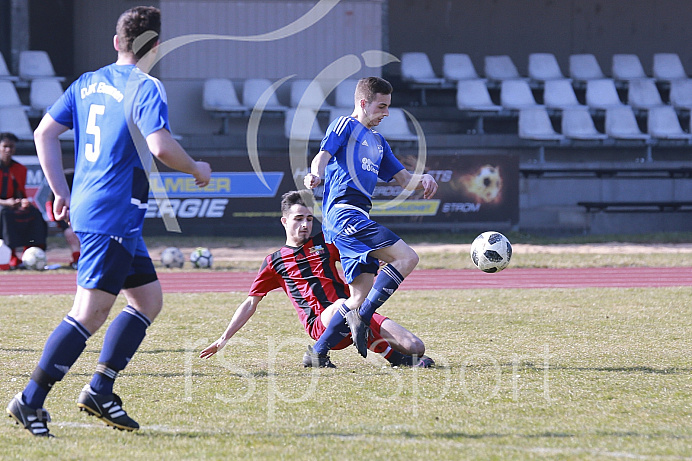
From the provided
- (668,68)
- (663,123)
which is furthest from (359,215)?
(668,68)

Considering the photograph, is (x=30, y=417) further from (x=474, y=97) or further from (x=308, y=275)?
(x=474, y=97)

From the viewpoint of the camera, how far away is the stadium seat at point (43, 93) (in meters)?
20.7

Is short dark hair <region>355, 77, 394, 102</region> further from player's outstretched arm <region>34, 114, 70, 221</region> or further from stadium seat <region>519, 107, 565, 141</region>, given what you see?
stadium seat <region>519, 107, 565, 141</region>

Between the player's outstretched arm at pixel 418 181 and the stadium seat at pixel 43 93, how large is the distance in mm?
15775

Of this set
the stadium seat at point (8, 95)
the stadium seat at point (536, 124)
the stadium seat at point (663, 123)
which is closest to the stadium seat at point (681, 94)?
the stadium seat at point (663, 123)

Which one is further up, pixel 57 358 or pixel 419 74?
pixel 419 74

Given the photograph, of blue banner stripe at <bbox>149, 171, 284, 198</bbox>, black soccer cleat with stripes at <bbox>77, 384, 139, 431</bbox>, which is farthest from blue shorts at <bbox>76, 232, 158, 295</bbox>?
blue banner stripe at <bbox>149, 171, 284, 198</bbox>

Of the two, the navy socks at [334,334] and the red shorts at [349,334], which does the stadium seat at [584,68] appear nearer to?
the red shorts at [349,334]

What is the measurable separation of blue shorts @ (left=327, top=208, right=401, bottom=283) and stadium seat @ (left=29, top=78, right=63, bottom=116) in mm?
16084

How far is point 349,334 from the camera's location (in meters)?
6.14

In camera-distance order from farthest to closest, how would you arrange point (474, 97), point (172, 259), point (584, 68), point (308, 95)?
point (584, 68) < point (474, 97) < point (308, 95) < point (172, 259)

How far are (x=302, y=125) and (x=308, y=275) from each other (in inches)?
585

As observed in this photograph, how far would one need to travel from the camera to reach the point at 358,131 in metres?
6.25

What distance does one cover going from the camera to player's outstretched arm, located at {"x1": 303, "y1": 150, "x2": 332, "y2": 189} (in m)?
5.48
